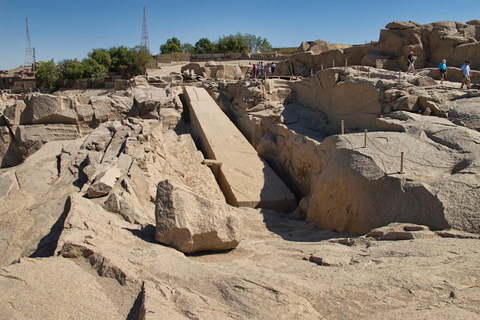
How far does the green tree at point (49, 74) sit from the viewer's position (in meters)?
28.9

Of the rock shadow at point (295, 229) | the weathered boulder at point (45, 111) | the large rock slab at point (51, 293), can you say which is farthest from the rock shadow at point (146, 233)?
the weathered boulder at point (45, 111)

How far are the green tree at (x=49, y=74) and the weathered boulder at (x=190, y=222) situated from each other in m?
28.4

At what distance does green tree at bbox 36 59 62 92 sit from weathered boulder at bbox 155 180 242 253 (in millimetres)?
28366

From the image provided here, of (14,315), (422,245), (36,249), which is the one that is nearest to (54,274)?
(14,315)

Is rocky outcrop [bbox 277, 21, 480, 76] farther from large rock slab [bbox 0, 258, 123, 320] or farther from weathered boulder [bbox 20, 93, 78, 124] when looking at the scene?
large rock slab [bbox 0, 258, 123, 320]

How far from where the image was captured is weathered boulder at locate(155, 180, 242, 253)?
3756 mm

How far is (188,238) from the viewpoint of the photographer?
12.4ft

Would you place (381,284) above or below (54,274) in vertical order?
below

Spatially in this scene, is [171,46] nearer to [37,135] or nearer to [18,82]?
[18,82]

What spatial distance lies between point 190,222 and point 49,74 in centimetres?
2945

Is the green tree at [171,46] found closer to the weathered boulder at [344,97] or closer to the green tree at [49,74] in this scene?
the green tree at [49,74]

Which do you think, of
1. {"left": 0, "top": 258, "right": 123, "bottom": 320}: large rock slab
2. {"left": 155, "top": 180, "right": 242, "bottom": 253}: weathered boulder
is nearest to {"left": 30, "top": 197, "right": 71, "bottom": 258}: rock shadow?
{"left": 0, "top": 258, "right": 123, "bottom": 320}: large rock slab

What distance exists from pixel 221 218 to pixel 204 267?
0.79 m

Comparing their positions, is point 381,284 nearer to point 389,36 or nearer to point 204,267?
point 204,267
